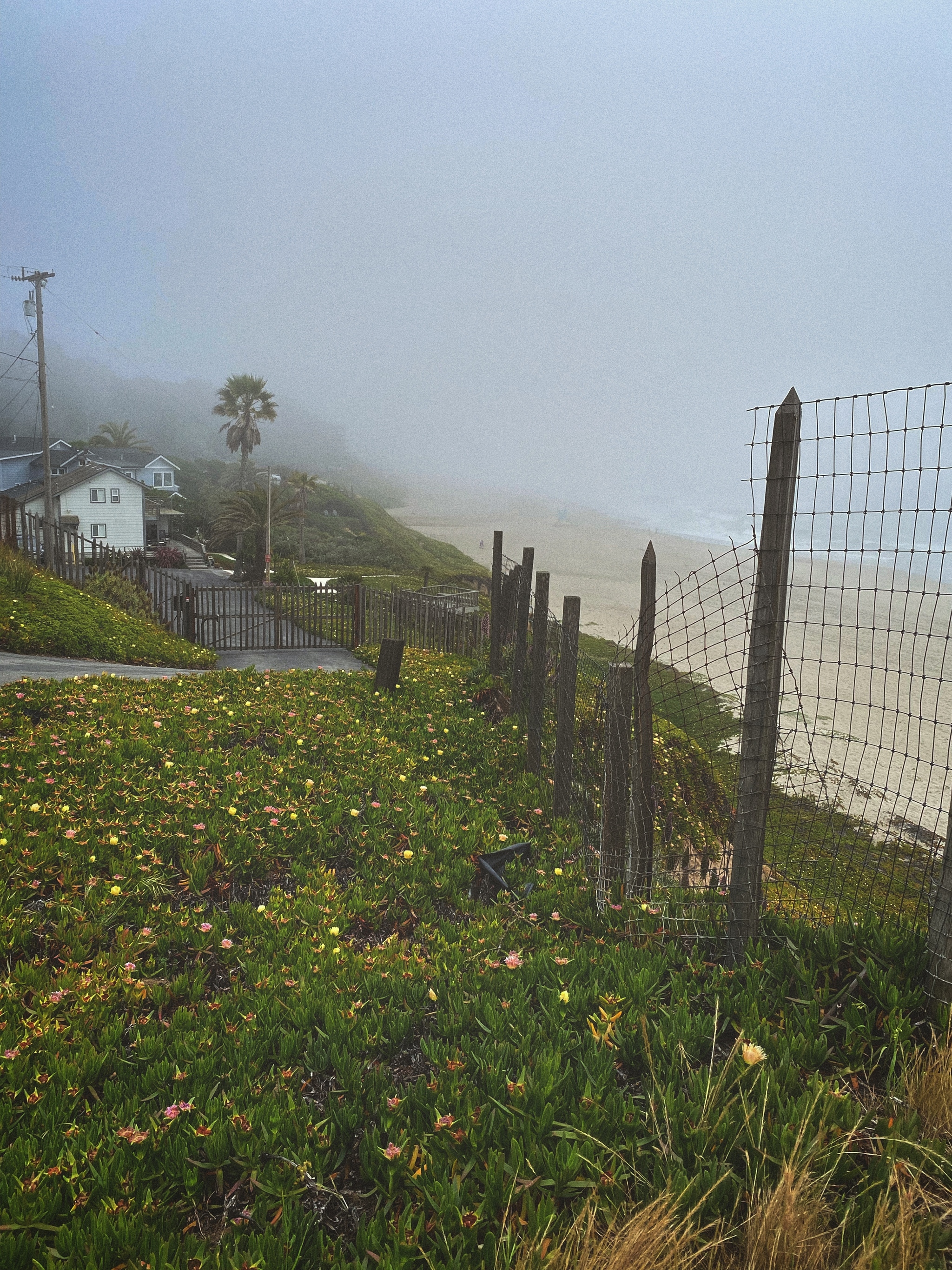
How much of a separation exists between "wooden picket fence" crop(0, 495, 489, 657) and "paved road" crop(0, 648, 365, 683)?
0.72 metres

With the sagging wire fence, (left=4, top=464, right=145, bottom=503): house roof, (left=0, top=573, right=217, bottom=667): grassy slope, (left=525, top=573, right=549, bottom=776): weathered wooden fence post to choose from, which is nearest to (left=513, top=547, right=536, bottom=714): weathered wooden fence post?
the sagging wire fence

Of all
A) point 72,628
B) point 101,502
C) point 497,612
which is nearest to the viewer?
point 497,612

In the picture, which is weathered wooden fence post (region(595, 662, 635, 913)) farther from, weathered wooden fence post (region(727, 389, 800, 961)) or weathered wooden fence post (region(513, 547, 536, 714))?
weathered wooden fence post (region(513, 547, 536, 714))

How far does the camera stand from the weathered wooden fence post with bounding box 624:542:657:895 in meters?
5.47

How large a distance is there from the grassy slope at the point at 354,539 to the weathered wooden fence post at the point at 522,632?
39.8m

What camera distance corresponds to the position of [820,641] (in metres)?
16.2

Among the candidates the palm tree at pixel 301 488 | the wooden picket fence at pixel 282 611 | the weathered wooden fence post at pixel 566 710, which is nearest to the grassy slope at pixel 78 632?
the wooden picket fence at pixel 282 611

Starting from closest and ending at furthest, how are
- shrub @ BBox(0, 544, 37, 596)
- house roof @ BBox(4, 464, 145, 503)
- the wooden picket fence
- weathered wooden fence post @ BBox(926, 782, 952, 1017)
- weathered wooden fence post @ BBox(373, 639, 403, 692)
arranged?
1. weathered wooden fence post @ BBox(926, 782, 952, 1017)
2. weathered wooden fence post @ BBox(373, 639, 403, 692)
3. shrub @ BBox(0, 544, 37, 596)
4. the wooden picket fence
5. house roof @ BBox(4, 464, 145, 503)

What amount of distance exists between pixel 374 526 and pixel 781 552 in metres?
91.0

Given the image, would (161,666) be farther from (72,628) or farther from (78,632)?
(72,628)

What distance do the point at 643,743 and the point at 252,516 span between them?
5818 centimetres

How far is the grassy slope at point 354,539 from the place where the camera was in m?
67.7

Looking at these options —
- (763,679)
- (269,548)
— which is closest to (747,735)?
(763,679)

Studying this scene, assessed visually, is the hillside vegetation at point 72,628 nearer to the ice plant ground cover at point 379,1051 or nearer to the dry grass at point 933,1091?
the ice plant ground cover at point 379,1051
